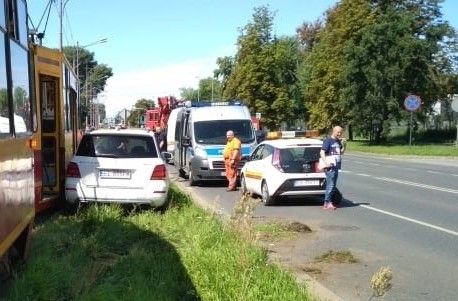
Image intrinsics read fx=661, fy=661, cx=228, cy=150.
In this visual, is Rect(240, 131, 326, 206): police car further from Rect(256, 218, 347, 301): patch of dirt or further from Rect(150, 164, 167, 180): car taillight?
Rect(150, 164, 167, 180): car taillight

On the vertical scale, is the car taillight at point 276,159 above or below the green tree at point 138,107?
below

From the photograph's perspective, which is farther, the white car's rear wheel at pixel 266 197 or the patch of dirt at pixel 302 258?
the white car's rear wheel at pixel 266 197

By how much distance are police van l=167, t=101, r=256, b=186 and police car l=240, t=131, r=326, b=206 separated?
12.8 feet

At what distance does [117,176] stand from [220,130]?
362 inches

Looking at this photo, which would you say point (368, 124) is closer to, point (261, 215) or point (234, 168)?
point (234, 168)

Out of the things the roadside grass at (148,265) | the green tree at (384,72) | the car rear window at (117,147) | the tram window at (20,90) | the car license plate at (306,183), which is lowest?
the roadside grass at (148,265)

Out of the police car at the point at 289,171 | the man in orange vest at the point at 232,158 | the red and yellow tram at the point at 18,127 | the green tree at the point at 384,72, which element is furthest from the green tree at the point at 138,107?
the red and yellow tram at the point at 18,127

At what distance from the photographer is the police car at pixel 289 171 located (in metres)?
14.5

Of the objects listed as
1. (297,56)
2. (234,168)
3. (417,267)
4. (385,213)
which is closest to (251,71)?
(297,56)

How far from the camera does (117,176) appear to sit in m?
11.6

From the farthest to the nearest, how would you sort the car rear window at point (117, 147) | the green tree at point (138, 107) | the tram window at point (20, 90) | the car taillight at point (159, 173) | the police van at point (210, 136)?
the green tree at point (138, 107) → the police van at point (210, 136) → the car rear window at point (117, 147) → the car taillight at point (159, 173) → the tram window at point (20, 90)

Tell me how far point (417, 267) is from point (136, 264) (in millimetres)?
3497

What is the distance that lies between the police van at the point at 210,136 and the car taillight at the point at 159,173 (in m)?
7.33

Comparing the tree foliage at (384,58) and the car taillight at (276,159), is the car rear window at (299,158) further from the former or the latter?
the tree foliage at (384,58)
